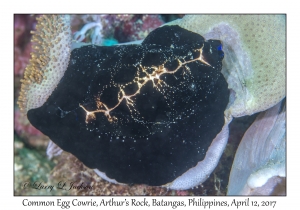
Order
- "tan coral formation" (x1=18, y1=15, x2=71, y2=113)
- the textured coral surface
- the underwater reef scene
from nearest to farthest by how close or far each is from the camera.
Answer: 1. the underwater reef scene
2. "tan coral formation" (x1=18, y1=15, x2=71, y2=113)
3. the textured coral surface

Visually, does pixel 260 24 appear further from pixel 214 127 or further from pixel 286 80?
pixel 214 127

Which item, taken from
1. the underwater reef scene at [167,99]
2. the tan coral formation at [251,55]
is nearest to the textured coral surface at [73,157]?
the underwater reef scene at [167,99]

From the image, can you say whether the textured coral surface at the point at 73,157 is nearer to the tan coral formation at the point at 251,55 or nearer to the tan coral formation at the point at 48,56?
the tan coral formation at the point at 251,55

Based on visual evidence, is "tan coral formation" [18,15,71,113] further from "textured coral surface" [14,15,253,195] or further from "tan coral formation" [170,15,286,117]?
"tan coral formation" [170,15,286,117]

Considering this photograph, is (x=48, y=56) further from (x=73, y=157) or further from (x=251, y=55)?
(x=251, y=55)

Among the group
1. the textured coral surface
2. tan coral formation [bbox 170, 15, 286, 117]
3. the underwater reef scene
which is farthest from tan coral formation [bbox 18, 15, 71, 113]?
tan coral formation [bbox 170, 15, 286, 117]

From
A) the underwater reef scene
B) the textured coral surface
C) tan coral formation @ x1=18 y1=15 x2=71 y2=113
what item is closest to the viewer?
the underwater reef scene
